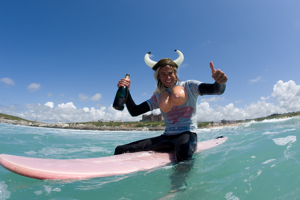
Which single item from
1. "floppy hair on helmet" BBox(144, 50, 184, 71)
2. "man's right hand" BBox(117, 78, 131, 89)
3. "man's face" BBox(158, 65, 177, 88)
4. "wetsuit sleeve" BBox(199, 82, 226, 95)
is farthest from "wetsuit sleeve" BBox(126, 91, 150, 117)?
"wetsuit sleeve" BBox(199, 82, 226, 95)

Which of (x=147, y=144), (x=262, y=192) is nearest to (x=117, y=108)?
(x=147, y=144)

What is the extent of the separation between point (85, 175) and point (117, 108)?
1.09 metres

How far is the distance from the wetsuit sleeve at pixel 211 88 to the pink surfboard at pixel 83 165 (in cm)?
112

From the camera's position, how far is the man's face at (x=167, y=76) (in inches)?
108

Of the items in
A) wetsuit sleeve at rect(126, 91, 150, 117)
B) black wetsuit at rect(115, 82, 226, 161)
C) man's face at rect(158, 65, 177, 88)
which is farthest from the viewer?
wetsuit sleeve at rect(126, 91, 150, 117)

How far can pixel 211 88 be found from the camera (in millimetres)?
2402

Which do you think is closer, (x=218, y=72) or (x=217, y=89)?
(x=218, y=72)

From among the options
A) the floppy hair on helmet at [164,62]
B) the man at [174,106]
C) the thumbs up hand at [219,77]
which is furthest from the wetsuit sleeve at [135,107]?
the thumbs up hand at [219,77]

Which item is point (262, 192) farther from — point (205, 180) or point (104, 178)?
point (104, 178)

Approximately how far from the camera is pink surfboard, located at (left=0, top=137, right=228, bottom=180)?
61.9 inches

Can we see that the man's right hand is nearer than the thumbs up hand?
No

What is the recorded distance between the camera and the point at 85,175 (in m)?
1.72

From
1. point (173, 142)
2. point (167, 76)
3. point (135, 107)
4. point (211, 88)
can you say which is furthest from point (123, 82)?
point (211, 88)

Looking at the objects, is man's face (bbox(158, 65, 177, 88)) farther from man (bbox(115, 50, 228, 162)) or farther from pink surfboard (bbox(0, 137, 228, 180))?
pink surfboard (bbox(0, 137, 228, 180))
